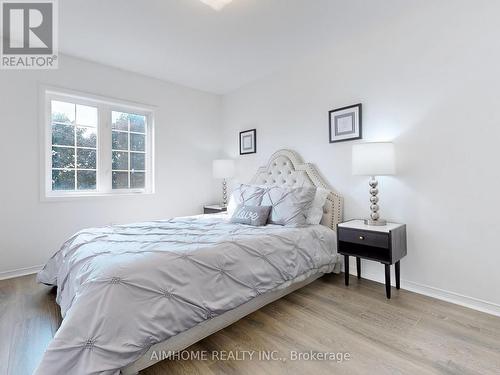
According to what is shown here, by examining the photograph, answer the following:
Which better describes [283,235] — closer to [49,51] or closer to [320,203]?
[320,203]

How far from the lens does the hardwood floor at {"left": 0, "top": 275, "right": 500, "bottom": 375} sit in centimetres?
146

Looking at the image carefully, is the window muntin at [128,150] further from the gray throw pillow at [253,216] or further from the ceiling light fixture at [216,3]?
the ceiling light fixture at [216,3]

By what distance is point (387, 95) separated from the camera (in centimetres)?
255

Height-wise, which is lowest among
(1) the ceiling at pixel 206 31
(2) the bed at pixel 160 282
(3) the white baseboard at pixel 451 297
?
(3) the white baseboard at pixel 451 297

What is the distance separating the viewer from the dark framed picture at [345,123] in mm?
2742

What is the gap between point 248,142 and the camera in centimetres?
398

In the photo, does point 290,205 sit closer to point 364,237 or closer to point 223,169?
point 364,237

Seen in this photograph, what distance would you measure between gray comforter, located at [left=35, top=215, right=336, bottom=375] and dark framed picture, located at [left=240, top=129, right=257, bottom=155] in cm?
170

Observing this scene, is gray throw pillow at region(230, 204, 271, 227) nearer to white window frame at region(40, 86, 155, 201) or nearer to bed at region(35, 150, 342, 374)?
bed at region(35, 150, 342, 374)

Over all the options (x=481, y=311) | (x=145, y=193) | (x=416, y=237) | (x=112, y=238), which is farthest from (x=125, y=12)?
(x=481, y=311)

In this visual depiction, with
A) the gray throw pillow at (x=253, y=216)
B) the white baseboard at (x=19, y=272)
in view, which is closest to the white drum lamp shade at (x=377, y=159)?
the gray throw pillow at (x=253, y=216)

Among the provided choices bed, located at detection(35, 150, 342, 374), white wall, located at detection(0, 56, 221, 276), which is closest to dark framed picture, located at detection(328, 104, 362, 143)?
bed, located at detection(35, 150, 342, 374)

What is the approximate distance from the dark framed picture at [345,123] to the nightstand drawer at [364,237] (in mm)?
1010

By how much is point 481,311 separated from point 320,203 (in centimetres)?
153
